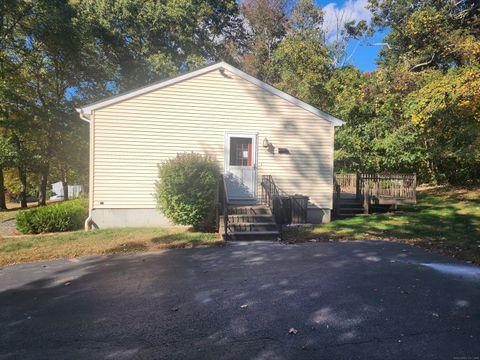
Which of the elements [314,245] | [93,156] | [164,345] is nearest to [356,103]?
[314,245]

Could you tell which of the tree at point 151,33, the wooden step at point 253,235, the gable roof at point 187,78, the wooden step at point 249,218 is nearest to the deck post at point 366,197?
the gable roof at point 187,78

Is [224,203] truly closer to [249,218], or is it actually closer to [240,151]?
[249,218]

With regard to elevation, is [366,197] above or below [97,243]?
above

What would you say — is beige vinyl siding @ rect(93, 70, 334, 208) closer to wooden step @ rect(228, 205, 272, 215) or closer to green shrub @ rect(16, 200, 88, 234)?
green shrub @ rect(16, 200, 88, 234)

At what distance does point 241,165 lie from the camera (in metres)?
10.2

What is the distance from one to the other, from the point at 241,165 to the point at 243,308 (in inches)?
272

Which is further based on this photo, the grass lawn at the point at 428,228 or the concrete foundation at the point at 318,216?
the concrete foundation at the point at 318,216

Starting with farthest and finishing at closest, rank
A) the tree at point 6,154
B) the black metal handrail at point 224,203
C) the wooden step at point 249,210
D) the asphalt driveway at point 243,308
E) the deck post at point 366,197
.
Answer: the tree at point 6,154
the deck post at point 366,197
the wooden step at point 249,210
the black metal handrail at point 224,203
the asphalt driveway at point 243,308

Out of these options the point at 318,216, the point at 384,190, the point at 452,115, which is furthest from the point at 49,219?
the point at 452,115

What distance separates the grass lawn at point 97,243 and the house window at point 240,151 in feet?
9.96

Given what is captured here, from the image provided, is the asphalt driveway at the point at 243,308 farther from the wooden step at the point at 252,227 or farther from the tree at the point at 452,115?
the tree at the point at 452,115

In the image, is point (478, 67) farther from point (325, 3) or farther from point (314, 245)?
point (325, 3)

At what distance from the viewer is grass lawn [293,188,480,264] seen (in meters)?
6.73

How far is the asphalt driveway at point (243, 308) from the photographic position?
8.94ft
